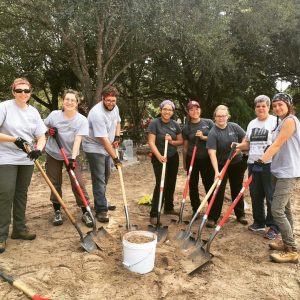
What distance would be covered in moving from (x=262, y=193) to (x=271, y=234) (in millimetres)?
529

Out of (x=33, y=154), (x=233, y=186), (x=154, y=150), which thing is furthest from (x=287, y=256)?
(x=33, y=154)

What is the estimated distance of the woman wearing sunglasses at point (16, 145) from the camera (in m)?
3.69

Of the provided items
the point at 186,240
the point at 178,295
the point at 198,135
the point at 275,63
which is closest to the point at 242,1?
the point at 275,63

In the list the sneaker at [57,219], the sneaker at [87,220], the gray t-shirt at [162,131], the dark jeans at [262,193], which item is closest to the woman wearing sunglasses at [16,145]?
the sneaker at [57,219]

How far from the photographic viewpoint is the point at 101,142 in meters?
4.59

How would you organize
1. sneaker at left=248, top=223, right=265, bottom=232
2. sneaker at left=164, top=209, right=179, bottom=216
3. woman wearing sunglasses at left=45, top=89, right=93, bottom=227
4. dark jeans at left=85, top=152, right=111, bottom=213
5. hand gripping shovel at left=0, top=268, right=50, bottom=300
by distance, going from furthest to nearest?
sneaker at left=164, top=209, right=179, bottom=216
dark jeans at left=85, top=152, right=111, bottom=213
sneaker at left=248, top=223, right=265, bottom=232
woman wearing sunglasses at left=45, top=89, right=93, bottom=227
hand gripping shovel at left=0, top=268, right=50, bottom=300

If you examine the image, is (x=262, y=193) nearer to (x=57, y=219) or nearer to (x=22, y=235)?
(x=57, y=219)

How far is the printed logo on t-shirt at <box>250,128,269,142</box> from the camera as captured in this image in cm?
422

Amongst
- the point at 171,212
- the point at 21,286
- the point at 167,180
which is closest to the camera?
the point at 21,286

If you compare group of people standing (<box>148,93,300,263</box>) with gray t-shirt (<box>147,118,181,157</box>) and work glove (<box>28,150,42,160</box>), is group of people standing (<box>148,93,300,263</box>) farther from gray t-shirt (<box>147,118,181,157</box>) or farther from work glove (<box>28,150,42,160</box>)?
work glove (<box>28,150,42,160</box>)

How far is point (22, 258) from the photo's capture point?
12.2 ft

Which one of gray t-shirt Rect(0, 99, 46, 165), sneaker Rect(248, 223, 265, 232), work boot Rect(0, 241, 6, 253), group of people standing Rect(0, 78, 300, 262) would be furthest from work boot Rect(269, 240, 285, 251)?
work boot Rect(0, 241, 6, 253)

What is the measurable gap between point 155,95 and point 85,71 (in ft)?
24.5

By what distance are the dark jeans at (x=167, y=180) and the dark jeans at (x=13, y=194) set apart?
5.63 feet
